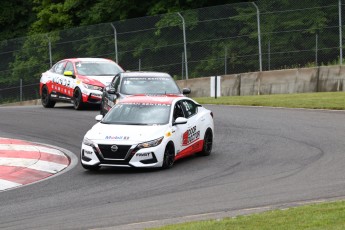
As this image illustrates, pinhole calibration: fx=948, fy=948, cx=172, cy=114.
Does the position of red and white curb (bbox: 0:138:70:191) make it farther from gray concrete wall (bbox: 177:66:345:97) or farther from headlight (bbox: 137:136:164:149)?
gray concrete wall (bbox: 177:66:345:97)

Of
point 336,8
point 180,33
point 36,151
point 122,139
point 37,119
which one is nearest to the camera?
point 122,139

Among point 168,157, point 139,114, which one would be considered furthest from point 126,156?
→ point 139,114

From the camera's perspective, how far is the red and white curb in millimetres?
16888

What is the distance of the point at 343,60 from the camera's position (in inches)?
1362

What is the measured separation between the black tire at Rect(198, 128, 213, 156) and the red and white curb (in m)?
2.73

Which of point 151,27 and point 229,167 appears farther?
point 151,27

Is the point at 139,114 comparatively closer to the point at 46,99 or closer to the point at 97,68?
the point at 97,68

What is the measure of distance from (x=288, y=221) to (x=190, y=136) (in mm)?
7757

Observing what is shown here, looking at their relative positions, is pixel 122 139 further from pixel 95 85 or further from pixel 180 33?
pixel 180 33

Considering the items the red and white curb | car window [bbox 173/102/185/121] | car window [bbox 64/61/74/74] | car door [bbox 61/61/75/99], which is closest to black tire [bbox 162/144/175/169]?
car window [bbox 173/102/185/121]

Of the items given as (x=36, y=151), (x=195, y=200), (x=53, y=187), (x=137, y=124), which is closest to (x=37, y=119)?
(x=36, y=151)

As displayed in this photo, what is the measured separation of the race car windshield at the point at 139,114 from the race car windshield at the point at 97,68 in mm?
11352

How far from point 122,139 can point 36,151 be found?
11.9 feet

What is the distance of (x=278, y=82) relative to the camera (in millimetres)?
35531
